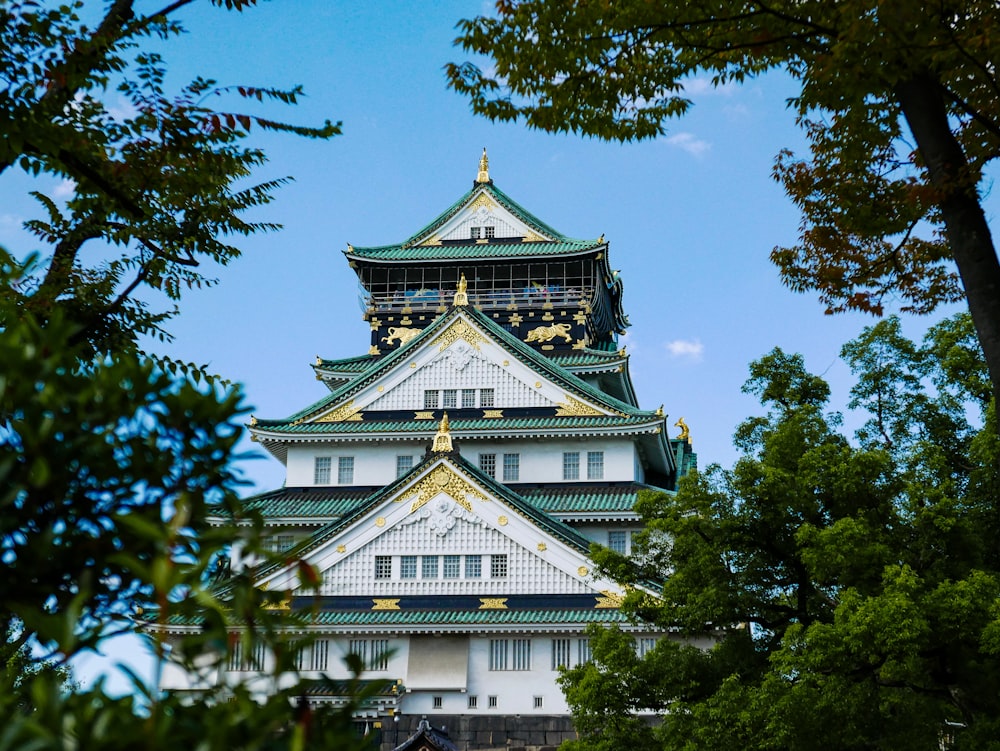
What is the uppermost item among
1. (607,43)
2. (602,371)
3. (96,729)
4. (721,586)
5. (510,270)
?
(510,270)

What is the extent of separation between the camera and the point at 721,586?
1956cm

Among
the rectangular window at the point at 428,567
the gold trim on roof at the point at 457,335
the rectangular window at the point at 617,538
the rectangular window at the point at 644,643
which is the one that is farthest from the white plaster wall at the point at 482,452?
the rectangular window at the point at 644,643

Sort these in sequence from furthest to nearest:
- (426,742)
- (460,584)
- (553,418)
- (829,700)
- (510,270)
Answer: (510,270), (553,418), (460,584), (426,742), (829,700)

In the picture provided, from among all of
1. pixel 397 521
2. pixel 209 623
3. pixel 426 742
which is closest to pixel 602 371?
pixel 397 521

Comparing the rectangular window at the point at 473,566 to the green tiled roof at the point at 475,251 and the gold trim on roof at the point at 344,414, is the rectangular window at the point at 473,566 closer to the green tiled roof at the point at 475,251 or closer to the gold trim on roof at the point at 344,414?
the gold trim on roof at the point at 344,414

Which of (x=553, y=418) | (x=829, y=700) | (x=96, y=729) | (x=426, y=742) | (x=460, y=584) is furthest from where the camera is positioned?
(x=553, y=418)

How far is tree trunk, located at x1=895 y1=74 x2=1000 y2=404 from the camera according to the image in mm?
9383

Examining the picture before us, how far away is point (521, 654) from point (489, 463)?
758 centimetres

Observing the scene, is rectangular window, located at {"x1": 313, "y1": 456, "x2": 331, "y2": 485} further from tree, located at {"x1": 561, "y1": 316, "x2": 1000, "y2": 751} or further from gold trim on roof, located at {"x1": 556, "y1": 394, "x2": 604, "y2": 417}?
tree, located at {"x1": 561, "y1": 316, "x2": 1000, "y2": 751}

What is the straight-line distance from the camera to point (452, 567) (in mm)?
31172

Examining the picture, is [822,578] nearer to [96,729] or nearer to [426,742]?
[426,742]

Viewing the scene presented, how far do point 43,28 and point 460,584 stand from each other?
78.6 feet

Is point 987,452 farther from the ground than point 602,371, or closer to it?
closer to it

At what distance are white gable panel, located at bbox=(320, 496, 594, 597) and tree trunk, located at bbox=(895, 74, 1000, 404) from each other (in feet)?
71.1
